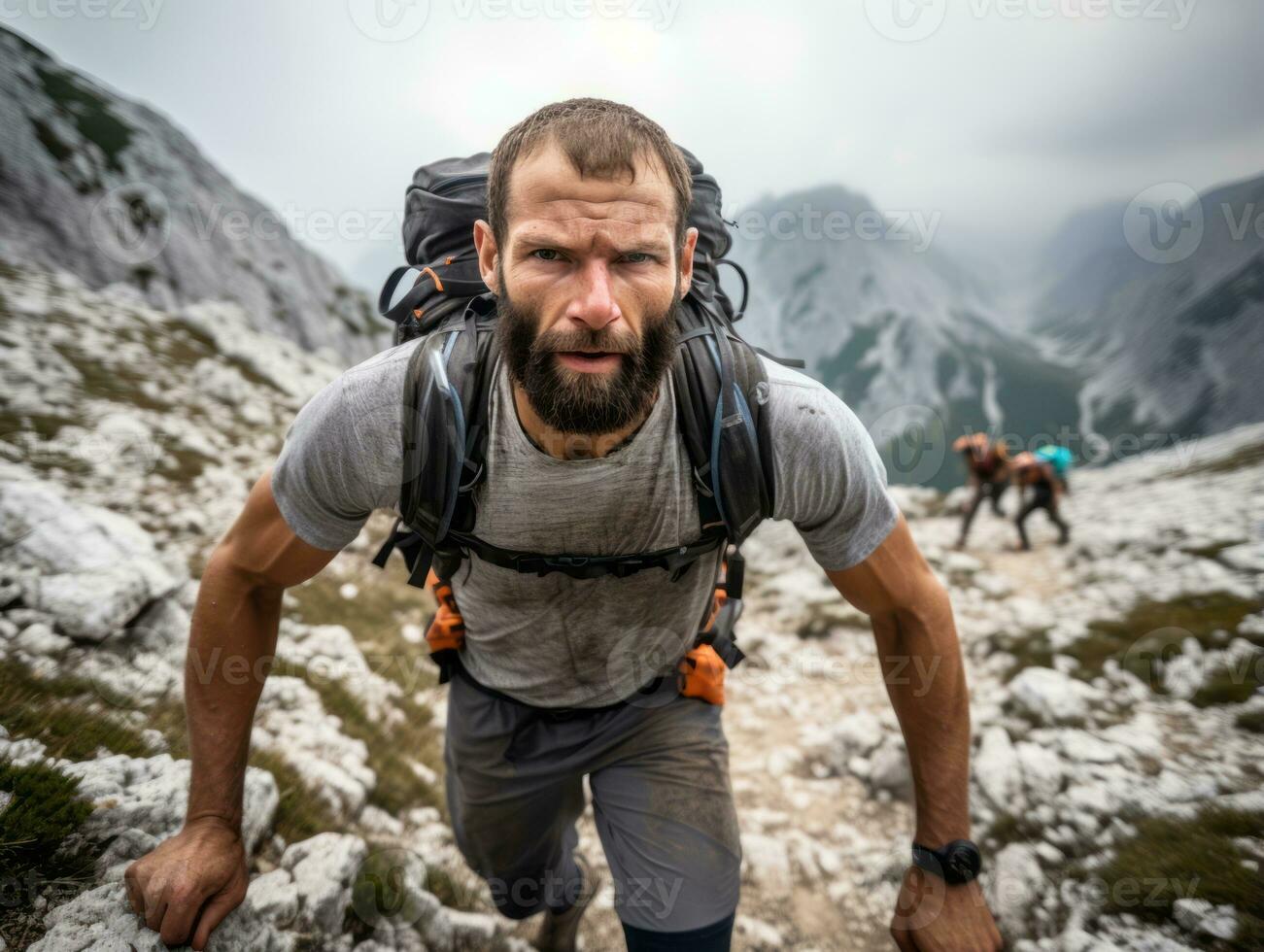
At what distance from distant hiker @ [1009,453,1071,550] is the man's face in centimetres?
1200

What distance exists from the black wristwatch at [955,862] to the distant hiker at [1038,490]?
11.3 metres

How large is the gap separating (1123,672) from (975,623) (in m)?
2.20

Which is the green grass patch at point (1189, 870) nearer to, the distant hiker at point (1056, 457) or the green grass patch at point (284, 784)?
the green grass patch at point (284, 784)

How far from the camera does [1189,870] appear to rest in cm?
328

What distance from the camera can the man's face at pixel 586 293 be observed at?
7.04 feet

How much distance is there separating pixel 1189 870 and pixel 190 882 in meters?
4.92

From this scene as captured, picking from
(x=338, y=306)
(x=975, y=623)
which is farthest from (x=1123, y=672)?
(x=338, y=306)

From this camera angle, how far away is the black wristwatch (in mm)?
2289

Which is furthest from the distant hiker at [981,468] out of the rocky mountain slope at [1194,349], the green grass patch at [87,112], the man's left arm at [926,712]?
the rocky mountain slope at [1194,349]

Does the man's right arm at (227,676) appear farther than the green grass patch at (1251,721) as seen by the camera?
No

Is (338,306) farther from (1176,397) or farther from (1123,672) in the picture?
(1176,397)

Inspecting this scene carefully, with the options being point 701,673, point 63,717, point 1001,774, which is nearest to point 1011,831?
point 1001,774

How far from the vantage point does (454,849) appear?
A: 3955 mm

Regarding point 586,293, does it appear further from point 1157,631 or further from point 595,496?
point 1157,631
